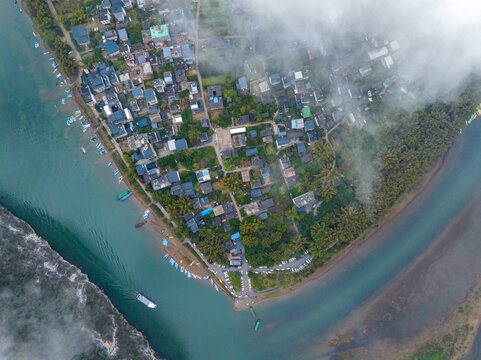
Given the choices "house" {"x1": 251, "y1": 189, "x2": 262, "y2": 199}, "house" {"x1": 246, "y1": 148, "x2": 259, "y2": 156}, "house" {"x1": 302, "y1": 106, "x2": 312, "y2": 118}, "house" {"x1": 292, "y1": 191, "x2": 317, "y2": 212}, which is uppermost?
"house" {"x1": 302, "y1": 106, "x2": 312, "y2": 118}

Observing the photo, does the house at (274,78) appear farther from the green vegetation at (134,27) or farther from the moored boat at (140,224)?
the moored boat at (140,224)

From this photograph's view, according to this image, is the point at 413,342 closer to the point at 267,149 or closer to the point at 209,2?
the point at 267,149

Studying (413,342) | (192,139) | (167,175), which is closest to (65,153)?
(167,175)

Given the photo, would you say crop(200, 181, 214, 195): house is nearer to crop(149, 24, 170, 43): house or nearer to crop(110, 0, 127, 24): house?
crop(149, 24, 170, 43): house

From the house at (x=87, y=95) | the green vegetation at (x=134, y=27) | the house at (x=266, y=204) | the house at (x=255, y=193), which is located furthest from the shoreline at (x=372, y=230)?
the green vegetation at (x=134, y=27)

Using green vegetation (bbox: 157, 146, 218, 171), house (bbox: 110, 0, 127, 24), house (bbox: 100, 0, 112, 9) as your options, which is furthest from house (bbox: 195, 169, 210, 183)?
house (bbox: 100, 0, 112, 9)

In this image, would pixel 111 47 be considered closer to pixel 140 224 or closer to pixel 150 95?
pixel 150 95

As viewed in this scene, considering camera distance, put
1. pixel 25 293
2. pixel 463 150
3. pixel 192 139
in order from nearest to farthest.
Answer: pixel 25 293, pixel 192 139, pixel 463 150
